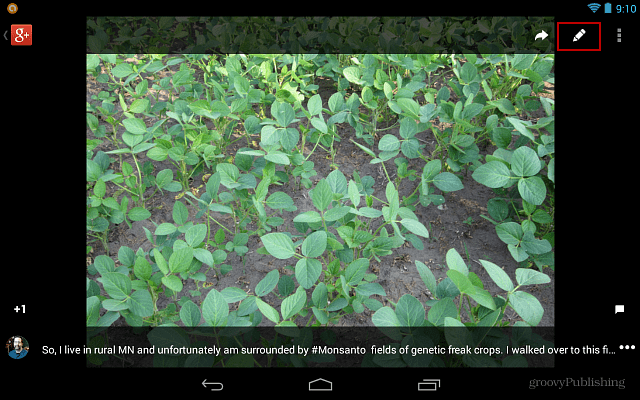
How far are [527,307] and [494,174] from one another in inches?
19.4

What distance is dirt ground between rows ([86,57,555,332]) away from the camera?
144 centimetres

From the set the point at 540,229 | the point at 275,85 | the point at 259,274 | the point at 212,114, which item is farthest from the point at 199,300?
the point at 540,229

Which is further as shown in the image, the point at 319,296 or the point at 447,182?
the point at 447,182

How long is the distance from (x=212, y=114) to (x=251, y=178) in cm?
35

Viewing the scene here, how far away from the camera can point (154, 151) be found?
1.60 metres

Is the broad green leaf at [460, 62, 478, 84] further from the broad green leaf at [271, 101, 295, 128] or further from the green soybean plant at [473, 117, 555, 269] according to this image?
the broad green leaf at [271, 101, 295, 128]

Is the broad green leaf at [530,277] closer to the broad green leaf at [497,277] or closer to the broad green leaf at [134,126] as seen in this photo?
the broad green leaf at [497,277]

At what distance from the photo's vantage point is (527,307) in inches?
39.5

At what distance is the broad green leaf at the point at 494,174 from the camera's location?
1375 millimetres

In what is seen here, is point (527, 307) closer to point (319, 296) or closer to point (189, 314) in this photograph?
point (319, 296)
